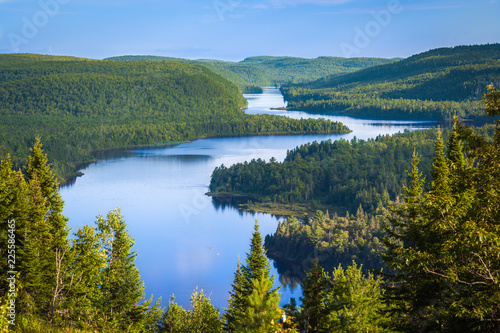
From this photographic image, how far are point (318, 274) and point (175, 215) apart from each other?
6947cm

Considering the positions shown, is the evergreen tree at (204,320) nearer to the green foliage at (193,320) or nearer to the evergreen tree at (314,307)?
the green foliage at (193,320)

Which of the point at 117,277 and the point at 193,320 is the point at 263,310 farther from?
the point at 193,320

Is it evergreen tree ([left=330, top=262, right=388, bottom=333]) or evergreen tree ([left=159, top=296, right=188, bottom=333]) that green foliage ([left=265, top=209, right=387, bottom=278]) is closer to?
evergreen tree ([left=159, top=296, right=188, bottom=333])

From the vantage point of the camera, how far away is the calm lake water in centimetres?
6383

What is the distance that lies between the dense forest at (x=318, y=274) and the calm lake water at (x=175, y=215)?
1126 inches

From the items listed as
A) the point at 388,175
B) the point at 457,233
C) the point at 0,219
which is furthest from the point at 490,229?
the point at 388,175

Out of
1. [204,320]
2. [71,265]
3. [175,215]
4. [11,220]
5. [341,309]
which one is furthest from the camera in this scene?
[175,215]

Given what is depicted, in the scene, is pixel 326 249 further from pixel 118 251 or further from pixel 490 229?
pixel 490 229

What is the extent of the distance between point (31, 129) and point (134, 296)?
15933 cm

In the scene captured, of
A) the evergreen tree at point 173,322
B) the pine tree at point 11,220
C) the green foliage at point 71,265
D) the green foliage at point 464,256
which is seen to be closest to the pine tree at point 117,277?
the green foliage at point 71,265

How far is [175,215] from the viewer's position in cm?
9250

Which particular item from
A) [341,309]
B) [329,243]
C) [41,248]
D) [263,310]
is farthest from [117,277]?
[329,243]

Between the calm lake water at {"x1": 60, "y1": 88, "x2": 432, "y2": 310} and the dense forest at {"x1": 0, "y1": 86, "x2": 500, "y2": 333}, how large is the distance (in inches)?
1126

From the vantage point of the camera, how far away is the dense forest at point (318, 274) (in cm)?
1357
